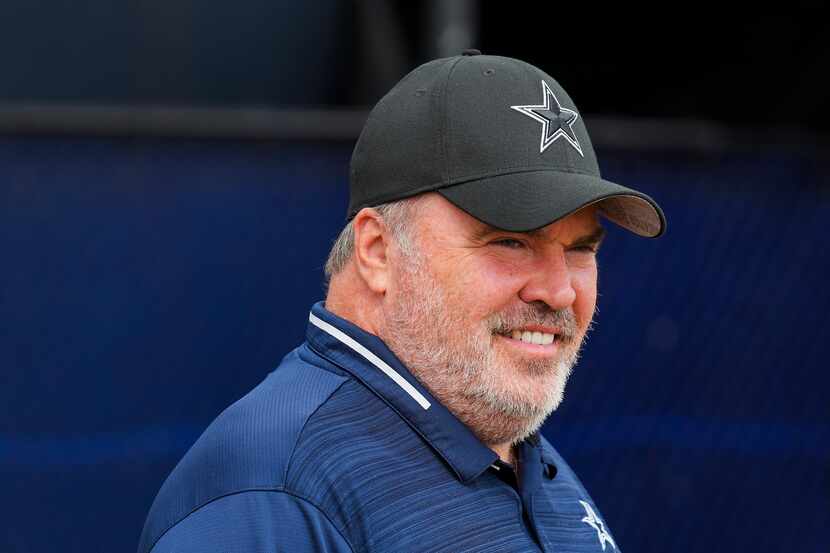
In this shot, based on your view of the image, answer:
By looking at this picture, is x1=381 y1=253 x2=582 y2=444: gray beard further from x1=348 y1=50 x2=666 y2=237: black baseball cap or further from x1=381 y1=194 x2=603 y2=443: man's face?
x1=348 y1=50 x2=666 y2=237: black baseball cap

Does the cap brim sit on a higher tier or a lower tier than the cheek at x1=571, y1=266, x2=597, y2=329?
higher

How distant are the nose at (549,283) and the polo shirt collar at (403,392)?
20 centimetres

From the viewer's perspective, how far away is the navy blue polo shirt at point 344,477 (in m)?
1.37

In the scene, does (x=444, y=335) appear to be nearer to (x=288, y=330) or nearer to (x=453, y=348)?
(x=453, y=348)

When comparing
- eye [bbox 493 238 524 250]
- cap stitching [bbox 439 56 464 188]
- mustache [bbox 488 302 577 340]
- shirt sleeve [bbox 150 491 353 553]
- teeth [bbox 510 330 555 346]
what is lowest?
shirt sleeve [bbox 150 491 353 553]

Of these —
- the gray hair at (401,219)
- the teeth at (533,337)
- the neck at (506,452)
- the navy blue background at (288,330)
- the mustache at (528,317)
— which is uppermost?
the gray hair at (401,219)

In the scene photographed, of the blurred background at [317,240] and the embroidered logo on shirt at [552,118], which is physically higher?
the embroidered logo on shirt at [552,118]

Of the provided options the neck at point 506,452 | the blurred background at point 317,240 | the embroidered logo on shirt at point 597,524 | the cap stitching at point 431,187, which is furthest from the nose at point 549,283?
the blurred background at point 317,240

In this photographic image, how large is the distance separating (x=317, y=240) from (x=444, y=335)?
64.6 inches

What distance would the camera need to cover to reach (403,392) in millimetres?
1555

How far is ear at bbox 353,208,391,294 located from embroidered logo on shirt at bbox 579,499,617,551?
476mm

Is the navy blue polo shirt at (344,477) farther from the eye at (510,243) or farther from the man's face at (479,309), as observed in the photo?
the eye at (510,243)

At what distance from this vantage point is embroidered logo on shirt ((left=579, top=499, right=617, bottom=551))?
1.73 metres

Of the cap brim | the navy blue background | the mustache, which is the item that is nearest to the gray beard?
the mustache
